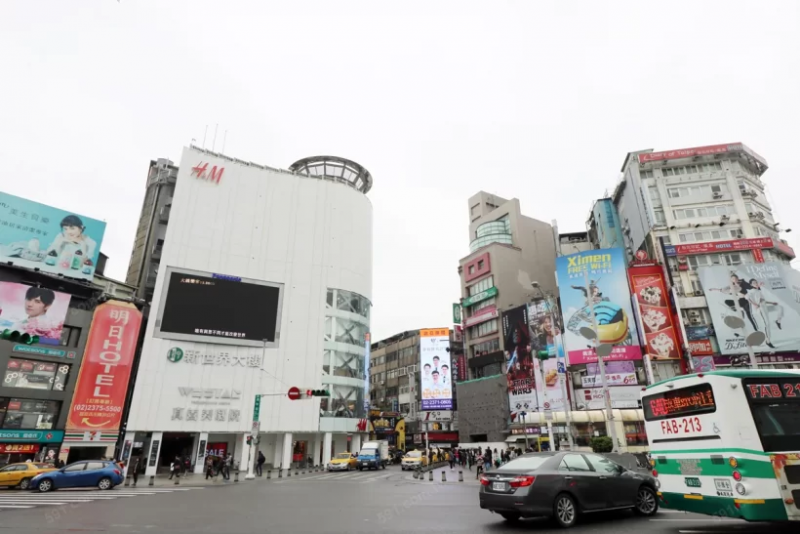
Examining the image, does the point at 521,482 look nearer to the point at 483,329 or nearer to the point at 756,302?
the point at 756,302

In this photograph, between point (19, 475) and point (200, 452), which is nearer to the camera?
point (19, 475)

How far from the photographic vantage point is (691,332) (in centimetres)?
4325

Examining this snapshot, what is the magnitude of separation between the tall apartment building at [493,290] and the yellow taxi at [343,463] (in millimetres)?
22139

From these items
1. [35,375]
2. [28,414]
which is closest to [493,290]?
[35,375]

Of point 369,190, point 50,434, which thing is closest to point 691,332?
point 369,190

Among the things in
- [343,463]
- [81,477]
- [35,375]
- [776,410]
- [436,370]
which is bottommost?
[343,463]

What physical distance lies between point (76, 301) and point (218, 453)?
17.6 metres

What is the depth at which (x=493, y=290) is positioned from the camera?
60562mm

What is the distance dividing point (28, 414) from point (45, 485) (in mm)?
15968

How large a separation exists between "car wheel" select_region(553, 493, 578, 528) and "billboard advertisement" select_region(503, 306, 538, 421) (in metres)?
42.7

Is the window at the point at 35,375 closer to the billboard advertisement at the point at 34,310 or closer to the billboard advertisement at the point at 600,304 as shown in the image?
the billboard advertisement at the point at 34,310

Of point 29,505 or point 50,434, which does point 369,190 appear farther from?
point 29,505

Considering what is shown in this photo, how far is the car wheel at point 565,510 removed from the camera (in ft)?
28.9

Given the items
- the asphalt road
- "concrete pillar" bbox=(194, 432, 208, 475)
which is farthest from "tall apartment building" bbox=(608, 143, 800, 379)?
"concrete pillar" bbox=(194, 432, 208, 475)
